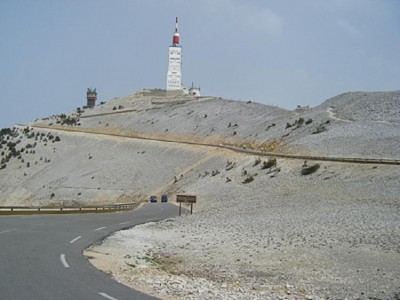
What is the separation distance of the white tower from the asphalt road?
376ft

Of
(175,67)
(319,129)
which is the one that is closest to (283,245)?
(319,129)

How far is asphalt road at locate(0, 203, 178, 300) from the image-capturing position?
35.6ft

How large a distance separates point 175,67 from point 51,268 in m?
126

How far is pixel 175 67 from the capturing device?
137 meters

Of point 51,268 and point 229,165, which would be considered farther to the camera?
point 229,165

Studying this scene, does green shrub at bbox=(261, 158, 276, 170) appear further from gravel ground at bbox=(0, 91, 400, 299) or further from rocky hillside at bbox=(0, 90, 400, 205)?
rocky hillside at bbox=(0, 90, 400, 205)

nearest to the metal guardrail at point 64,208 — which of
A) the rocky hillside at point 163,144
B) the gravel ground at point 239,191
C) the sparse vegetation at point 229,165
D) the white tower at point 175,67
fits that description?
the gravel ground at point 239,191

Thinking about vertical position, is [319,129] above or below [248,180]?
above

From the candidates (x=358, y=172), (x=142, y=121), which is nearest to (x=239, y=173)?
(x=358, y=172)

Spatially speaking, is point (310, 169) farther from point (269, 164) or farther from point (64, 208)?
point (64, 208)

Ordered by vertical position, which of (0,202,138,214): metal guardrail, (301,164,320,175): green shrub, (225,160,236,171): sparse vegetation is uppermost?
(225,160,236,171): sparse vegetation

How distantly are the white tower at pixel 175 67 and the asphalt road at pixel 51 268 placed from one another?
114678 mm

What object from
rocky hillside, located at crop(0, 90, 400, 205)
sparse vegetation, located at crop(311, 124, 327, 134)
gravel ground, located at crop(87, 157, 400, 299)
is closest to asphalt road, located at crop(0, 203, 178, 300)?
gravel ground, located at crop(87, 157, 400, 299)

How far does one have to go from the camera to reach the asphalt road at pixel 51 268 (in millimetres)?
10836
